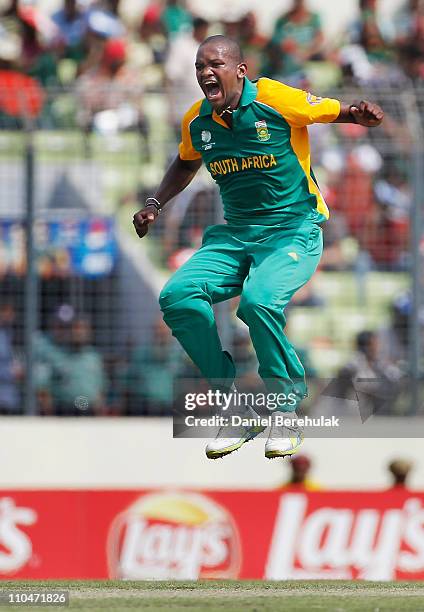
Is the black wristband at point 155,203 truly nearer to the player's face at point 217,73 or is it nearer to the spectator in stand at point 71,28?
the player's face at point 217,73

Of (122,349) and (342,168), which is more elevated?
(342,168)

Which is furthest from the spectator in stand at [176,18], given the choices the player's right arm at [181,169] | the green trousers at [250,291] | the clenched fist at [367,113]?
the clenched fist at [367,113]

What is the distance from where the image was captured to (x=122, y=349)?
12133 mm

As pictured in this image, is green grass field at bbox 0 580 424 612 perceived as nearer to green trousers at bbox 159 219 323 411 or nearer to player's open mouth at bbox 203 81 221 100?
green trousers at bbox 159 219 323 411

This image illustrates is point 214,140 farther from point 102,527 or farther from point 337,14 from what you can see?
point 337,14

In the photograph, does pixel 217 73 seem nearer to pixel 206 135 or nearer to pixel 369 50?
pixel 206 135

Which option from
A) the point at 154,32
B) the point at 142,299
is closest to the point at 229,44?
the point at 142,299

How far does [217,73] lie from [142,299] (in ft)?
14.5

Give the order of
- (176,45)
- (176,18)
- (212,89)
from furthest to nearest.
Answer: (176,18), (176,45), (212,89)

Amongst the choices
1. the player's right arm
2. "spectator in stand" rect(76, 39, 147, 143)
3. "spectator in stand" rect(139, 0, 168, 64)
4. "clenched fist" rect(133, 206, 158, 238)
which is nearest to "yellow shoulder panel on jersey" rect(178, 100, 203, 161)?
the player's right arm

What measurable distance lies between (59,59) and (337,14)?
3675 millimetres

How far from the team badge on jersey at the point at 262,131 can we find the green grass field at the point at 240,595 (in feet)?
8.65

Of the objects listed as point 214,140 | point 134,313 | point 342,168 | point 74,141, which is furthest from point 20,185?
point 214,140

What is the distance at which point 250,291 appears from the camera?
27.2ft
